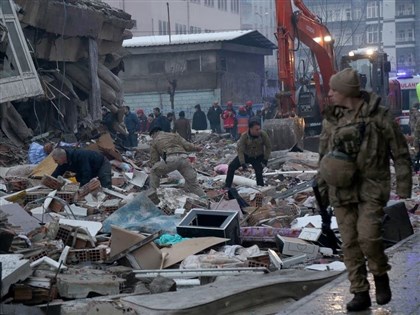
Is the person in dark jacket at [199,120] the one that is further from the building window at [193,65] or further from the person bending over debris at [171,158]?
the person bending over debris at [171,158]

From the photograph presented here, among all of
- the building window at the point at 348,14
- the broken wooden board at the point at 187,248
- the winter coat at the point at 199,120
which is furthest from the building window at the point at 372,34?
the broken wooden board at the point at 187,248

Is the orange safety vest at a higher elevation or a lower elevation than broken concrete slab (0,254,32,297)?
lower

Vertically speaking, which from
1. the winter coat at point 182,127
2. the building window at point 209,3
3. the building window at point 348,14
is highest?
the building window at point 209,3

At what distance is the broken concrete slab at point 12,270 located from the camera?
797 cm

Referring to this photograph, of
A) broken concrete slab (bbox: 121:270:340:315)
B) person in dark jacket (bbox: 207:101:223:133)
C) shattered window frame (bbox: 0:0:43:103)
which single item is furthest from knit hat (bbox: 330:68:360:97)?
person in dark jacket (bbox: 207:101:223:133)

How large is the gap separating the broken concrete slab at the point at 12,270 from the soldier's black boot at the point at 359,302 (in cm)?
293

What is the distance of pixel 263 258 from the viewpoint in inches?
373

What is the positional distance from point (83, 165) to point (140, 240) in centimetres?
549

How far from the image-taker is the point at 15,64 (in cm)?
1977

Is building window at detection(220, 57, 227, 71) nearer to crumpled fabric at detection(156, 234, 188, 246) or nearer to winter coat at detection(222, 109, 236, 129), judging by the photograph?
winter coat at detection(222, 109, 236, 129)

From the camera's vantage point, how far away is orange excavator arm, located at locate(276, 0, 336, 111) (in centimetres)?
2331

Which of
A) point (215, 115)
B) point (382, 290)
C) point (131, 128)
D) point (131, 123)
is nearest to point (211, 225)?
point (382, 290)

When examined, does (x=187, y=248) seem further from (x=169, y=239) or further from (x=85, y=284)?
(x=85, y=284)

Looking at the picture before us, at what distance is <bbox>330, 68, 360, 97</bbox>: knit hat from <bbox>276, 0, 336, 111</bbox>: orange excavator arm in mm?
16791
